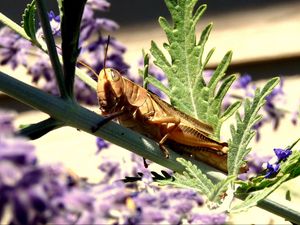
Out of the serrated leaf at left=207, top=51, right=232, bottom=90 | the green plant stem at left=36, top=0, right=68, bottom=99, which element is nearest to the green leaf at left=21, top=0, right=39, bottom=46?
the green plant stem at left=36, top=0, right=68, bottom=99

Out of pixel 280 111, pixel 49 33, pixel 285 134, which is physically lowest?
pixel 285 134

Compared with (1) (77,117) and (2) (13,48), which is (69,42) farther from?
(2) (13,48)

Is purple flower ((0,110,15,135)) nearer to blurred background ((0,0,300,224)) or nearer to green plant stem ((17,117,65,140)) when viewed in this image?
green plant stem ((17,117,65,140))

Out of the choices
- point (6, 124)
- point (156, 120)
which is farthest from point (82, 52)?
point (6, 124)

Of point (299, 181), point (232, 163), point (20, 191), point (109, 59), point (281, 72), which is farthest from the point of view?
point (281, 72)

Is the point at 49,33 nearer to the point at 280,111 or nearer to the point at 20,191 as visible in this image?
the point at 20,191

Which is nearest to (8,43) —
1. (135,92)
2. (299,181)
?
(135,92)

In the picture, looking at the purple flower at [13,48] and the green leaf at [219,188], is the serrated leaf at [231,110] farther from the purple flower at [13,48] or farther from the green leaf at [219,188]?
the purple flower at [13,48]
